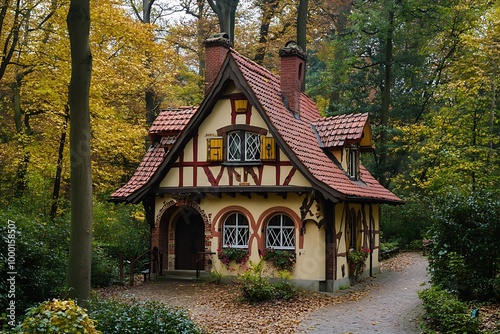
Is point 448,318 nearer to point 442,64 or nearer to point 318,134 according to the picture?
point 318,134

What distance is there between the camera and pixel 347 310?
46.5 feet

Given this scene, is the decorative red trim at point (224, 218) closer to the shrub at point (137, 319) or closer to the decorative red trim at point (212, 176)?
the decorative red trim at point (212, 176)

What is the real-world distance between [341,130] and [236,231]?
191 inches

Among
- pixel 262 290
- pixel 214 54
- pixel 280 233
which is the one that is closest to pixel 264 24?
pixel 214 54

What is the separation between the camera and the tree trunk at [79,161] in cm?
1084

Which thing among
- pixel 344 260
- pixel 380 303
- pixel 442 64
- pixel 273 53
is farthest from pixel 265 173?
pixel 442 64

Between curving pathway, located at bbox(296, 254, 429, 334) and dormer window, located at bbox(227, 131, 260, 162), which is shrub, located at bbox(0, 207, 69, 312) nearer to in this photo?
curving pathway, located at bbox(296, 254, 429, 334)

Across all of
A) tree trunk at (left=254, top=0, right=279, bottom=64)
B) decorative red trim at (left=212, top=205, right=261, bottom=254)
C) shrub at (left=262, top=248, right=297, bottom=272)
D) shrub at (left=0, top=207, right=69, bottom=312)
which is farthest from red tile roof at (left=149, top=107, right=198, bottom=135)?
tree trunk at (left=254, top=0, right=279, bottom=64)

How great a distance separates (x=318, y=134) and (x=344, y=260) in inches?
174

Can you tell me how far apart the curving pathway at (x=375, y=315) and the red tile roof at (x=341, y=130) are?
4738 mm

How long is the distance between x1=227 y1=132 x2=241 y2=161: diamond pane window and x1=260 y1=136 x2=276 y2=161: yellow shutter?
3.04 ft

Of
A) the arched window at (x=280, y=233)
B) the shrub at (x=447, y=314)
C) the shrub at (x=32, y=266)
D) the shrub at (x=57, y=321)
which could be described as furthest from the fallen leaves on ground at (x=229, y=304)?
the shrub at (x=57, y=321)

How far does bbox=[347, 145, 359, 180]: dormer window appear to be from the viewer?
20062 millimetres

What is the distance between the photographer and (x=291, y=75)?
19641mm
